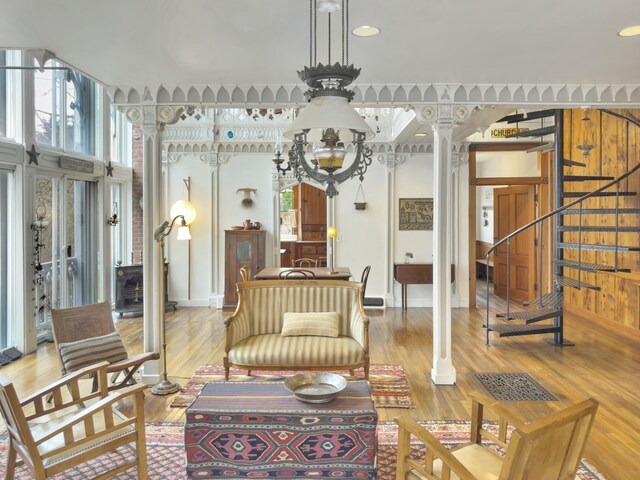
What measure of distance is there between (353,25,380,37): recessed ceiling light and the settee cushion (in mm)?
2404

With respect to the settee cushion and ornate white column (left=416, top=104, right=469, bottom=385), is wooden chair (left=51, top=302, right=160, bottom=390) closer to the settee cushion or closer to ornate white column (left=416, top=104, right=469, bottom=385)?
the settee cushion

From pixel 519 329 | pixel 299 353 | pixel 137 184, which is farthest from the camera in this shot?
pixel 137 184

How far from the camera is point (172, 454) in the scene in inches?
118

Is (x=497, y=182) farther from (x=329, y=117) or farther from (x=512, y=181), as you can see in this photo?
(x=329, y=117)

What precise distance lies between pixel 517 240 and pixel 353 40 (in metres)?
6.89

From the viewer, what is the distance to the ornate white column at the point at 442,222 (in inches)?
169

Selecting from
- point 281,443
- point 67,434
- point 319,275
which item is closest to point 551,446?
point 281,443

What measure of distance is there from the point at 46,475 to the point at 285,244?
870cm

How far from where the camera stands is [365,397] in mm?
2748

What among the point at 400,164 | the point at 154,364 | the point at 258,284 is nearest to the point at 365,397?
the point at 258,284

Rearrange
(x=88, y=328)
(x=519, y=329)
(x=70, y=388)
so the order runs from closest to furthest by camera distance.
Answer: (x=70, y=388), (x=88, y=328), (x=519, y=329)

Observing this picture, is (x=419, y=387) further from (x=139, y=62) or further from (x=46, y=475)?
(x=139, y=62)

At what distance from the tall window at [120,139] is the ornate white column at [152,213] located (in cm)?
372

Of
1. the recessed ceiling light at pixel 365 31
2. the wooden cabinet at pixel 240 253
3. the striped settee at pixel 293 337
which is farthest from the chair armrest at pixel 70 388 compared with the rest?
the wooden cabinet at pixel 240 253
